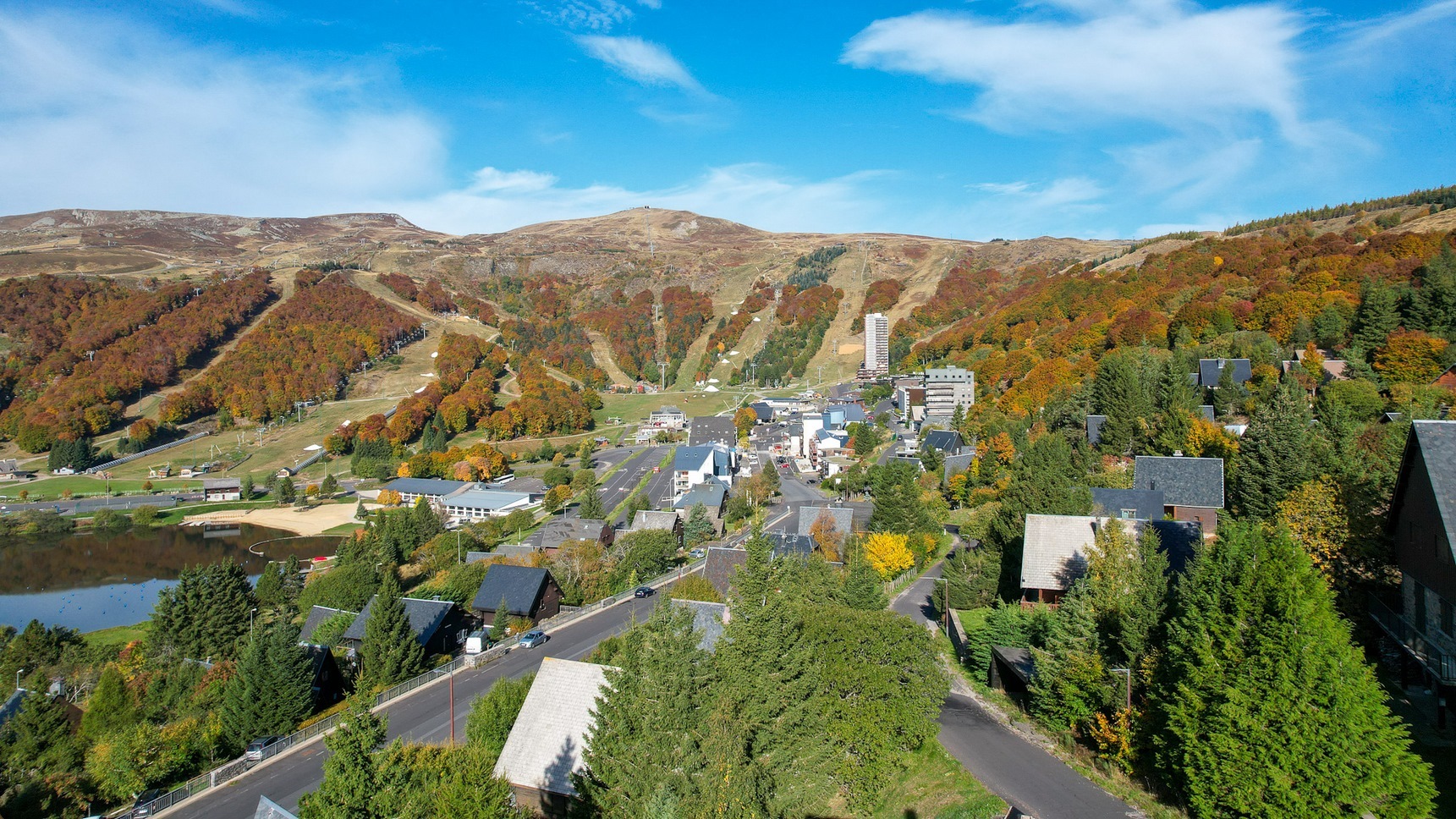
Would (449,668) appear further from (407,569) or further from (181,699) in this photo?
(407,569)

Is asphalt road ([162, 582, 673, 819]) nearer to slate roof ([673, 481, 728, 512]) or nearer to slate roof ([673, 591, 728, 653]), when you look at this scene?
slate roof ([673, 591, 728, 653])

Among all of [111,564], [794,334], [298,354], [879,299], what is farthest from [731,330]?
→ [111,564]

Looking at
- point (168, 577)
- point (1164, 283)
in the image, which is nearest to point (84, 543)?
point (168, 577)

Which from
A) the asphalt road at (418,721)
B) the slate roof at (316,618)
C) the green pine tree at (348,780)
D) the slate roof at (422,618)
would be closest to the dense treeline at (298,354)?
the slate roof at (316,618)

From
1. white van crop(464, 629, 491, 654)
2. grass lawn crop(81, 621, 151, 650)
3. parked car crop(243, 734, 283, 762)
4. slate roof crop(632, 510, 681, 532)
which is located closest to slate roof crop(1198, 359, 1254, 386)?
slate roof crop(632, 510, 681, 532)

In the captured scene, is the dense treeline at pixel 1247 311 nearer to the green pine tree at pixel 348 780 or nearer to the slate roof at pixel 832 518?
the slate roof at pixel 832 518

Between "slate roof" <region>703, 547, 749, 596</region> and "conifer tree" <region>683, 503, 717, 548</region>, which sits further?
"conifer tree" <region>683, 503, 717, 548</region>

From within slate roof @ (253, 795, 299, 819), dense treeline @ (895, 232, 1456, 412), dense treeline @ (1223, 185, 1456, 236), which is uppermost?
dense treeline @ (1223, 185, 1456, 236)

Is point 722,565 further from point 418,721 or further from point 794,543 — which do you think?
point 418,721
